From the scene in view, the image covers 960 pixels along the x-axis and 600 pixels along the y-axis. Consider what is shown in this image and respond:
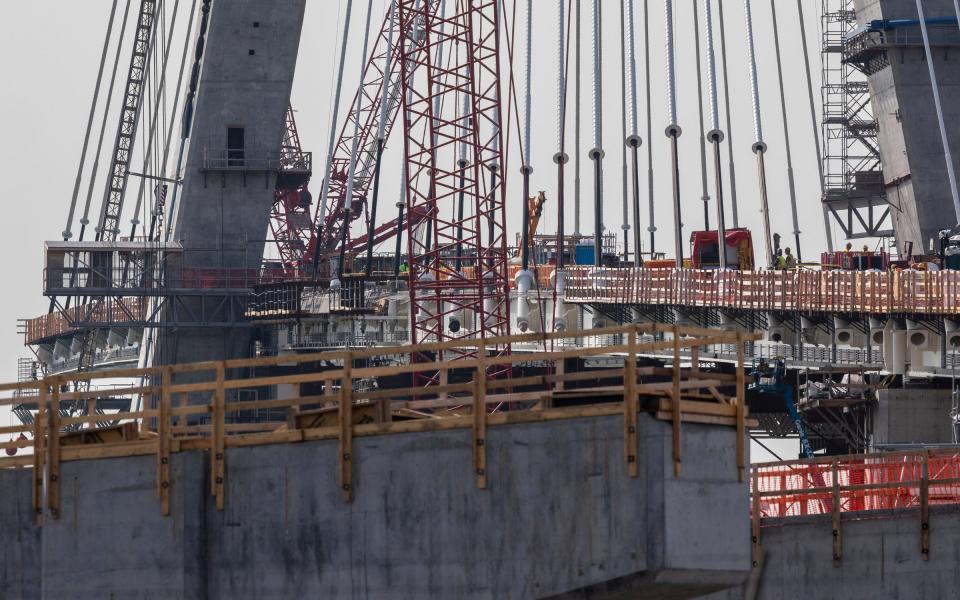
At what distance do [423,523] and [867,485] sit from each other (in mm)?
12652

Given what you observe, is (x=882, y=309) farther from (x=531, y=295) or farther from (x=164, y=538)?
(x=164, y=538)

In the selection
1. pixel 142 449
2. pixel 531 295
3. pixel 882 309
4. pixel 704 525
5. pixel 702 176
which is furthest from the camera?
pixel 702 176

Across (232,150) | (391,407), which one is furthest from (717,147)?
(391,407)

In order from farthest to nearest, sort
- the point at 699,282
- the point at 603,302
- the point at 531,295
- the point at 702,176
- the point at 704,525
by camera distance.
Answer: the point at 702,176
the point at 531,295
the point at 603,302
the point at 699,282
the point at 704,525

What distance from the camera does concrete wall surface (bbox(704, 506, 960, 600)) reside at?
3400 centimetres

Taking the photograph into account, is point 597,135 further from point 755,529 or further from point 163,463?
point 163,463

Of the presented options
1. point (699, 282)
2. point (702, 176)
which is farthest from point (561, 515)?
point (702, 176)

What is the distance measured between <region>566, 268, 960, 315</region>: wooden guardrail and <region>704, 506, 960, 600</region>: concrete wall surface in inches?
793

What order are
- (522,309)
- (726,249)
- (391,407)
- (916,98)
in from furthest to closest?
(916,98)
(522,309)
(726,249)
(391,407)

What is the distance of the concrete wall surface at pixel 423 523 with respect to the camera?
2228 cm

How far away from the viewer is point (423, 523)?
22.8 meters

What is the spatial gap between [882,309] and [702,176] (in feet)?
101

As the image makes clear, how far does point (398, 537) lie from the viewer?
22906 mm

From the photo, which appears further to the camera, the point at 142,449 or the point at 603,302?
the point at 603,302
